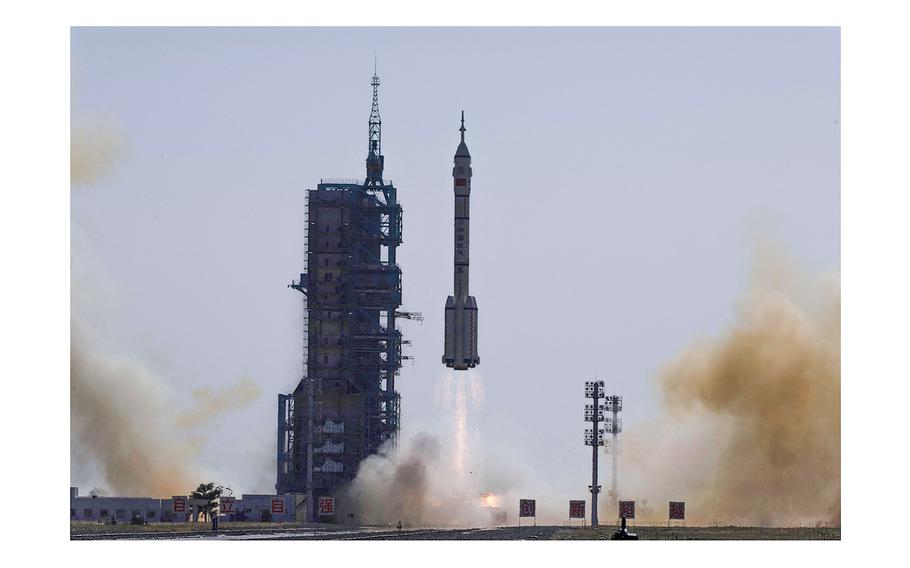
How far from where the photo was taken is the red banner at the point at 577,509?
188250mm

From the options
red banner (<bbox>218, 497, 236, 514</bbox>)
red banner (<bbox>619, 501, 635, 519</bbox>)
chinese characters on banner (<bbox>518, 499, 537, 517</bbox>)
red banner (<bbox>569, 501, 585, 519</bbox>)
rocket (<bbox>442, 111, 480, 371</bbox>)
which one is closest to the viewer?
rocket (<bbox>442, 111, 480, 371</bbox>)

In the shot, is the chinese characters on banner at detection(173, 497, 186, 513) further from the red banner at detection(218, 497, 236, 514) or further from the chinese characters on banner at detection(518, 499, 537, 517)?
the chinese characters on banner at detection(518, 499, 537, 517)

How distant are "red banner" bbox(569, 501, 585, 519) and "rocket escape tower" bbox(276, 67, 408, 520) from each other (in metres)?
15.4

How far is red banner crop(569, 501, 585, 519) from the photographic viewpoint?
188250 millimetres

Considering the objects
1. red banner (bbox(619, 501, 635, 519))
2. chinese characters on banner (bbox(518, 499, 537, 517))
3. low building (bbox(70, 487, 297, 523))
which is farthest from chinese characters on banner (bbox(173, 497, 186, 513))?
red banner (bbox(619, 501, 635, 519))

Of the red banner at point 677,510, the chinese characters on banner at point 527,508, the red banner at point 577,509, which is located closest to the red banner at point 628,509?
the red banner at point 577,509

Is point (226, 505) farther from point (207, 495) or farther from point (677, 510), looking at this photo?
point (677, 510)

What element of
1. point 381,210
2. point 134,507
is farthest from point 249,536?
point 381,210

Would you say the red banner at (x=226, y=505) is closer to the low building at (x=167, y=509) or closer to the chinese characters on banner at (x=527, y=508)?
the low building at (x=167, y=509)

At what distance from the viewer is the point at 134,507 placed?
189875mm

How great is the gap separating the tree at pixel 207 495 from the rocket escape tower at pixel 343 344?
4.94 m

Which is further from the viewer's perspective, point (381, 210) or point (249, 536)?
point (381, 210)

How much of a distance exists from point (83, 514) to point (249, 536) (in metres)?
25.5
